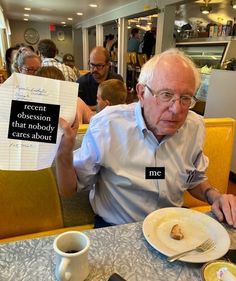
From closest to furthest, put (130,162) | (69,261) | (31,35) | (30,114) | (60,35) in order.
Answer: (69,261) < (30,114) < (130,162) < (31,35) < (60,35)

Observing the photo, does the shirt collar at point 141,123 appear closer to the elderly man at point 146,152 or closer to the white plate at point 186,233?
the elderly man at point 146,152

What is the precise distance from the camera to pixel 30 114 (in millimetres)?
709

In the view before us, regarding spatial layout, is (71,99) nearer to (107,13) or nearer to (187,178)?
(187,178)

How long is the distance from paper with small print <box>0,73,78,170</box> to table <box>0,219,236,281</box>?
0.24 m

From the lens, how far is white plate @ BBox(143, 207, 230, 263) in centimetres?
70

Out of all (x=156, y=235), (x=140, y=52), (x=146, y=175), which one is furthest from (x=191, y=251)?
(x=140, y=52)

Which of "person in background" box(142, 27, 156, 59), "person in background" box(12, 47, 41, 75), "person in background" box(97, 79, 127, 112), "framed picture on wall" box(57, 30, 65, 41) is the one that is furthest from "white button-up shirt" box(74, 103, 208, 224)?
"framed picture on wall" box(57, 30, 65, 41)

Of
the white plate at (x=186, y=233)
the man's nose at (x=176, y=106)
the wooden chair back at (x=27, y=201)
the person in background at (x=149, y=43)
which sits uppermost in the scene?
the person in background at (x=149, y=43)

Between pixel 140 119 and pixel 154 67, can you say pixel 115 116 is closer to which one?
pixel 140 119

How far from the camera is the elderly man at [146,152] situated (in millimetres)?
943

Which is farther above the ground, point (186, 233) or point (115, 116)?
point (115, 116)

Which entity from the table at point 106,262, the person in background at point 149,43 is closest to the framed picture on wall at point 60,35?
the person in background at point 149,43

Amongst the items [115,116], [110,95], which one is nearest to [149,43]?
[110,95]

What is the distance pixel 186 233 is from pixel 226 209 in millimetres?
202
